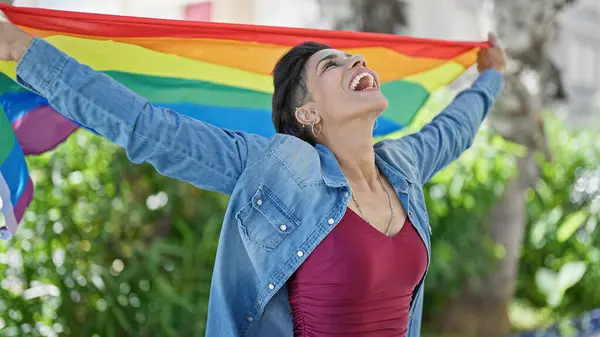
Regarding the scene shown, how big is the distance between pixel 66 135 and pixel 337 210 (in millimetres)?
1170

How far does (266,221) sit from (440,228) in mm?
3359

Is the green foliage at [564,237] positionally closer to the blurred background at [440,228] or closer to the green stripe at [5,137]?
the blurred background at [440,228]

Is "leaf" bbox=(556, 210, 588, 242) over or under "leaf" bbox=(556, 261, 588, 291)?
over

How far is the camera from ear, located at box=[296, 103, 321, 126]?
226 centimetres

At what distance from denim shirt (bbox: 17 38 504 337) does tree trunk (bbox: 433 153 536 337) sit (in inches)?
141

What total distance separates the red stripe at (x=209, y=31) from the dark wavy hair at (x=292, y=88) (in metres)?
0.38

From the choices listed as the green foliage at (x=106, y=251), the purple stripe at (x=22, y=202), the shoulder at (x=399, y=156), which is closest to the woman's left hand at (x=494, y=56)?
the shoulder at (x=399, y=156)

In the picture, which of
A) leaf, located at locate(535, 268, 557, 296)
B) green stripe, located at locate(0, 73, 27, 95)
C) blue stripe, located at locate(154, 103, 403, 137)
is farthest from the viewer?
leaf, located at locate(535, 268, 557, 296)

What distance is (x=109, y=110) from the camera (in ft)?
6.55

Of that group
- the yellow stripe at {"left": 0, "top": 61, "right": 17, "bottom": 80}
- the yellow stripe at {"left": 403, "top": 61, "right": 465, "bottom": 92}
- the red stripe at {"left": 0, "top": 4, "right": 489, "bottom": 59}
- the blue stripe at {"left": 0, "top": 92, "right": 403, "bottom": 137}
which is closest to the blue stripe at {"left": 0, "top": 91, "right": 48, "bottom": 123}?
the blue stripe at {"left": 0, "top": 92, "right": 403, "bottom": 137}

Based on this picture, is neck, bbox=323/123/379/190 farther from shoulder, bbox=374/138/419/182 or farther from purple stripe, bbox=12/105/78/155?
purple stripe, bbox=12/105/78/155

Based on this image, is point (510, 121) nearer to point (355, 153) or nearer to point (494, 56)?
point (494, 56)

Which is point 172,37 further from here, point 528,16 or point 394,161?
point 528,16

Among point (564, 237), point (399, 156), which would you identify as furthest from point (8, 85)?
point (564, 237)
